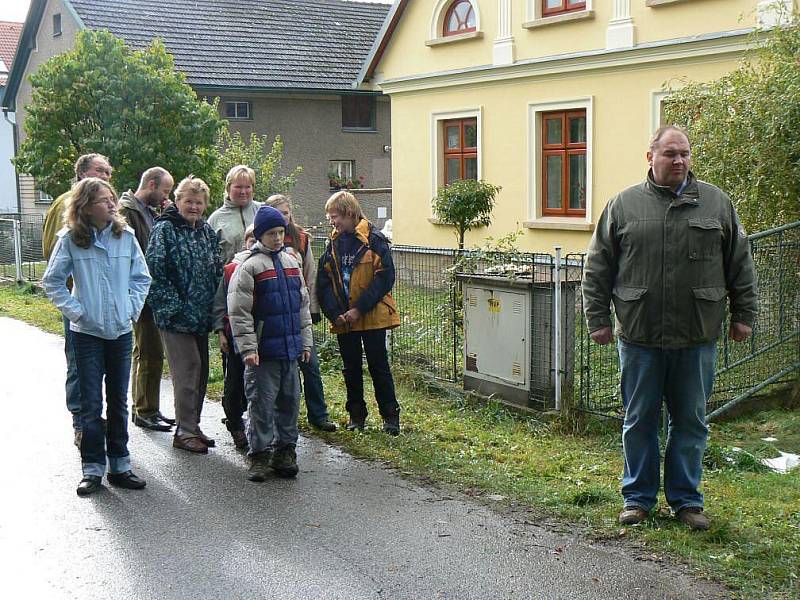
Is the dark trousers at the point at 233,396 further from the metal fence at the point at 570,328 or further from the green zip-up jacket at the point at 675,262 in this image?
the green zip-up jacket at the point at 675,262

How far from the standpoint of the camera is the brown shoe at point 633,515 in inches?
220

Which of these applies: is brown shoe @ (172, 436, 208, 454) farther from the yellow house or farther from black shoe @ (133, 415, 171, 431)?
the yellow house

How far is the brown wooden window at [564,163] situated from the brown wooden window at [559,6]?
5.40ft

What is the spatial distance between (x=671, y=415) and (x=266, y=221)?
2829mm

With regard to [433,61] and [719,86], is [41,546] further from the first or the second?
[433,61]

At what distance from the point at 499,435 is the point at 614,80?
385 inches

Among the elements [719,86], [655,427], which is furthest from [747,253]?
[719,86]

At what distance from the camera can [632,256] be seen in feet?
18.1

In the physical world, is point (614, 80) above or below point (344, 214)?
above

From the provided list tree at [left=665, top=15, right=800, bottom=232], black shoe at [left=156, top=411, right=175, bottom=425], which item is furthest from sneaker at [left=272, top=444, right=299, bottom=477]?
tree at [left=665, top=15, right=800, bottom=232]

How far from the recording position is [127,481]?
6.61m

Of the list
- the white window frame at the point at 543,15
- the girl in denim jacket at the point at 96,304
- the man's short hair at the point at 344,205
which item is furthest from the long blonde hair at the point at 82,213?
the white window frame at the point at 543,15

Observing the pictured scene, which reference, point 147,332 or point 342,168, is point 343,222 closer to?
point 147,332

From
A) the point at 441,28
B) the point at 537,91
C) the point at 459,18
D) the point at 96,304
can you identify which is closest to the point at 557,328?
the point at 96,304
